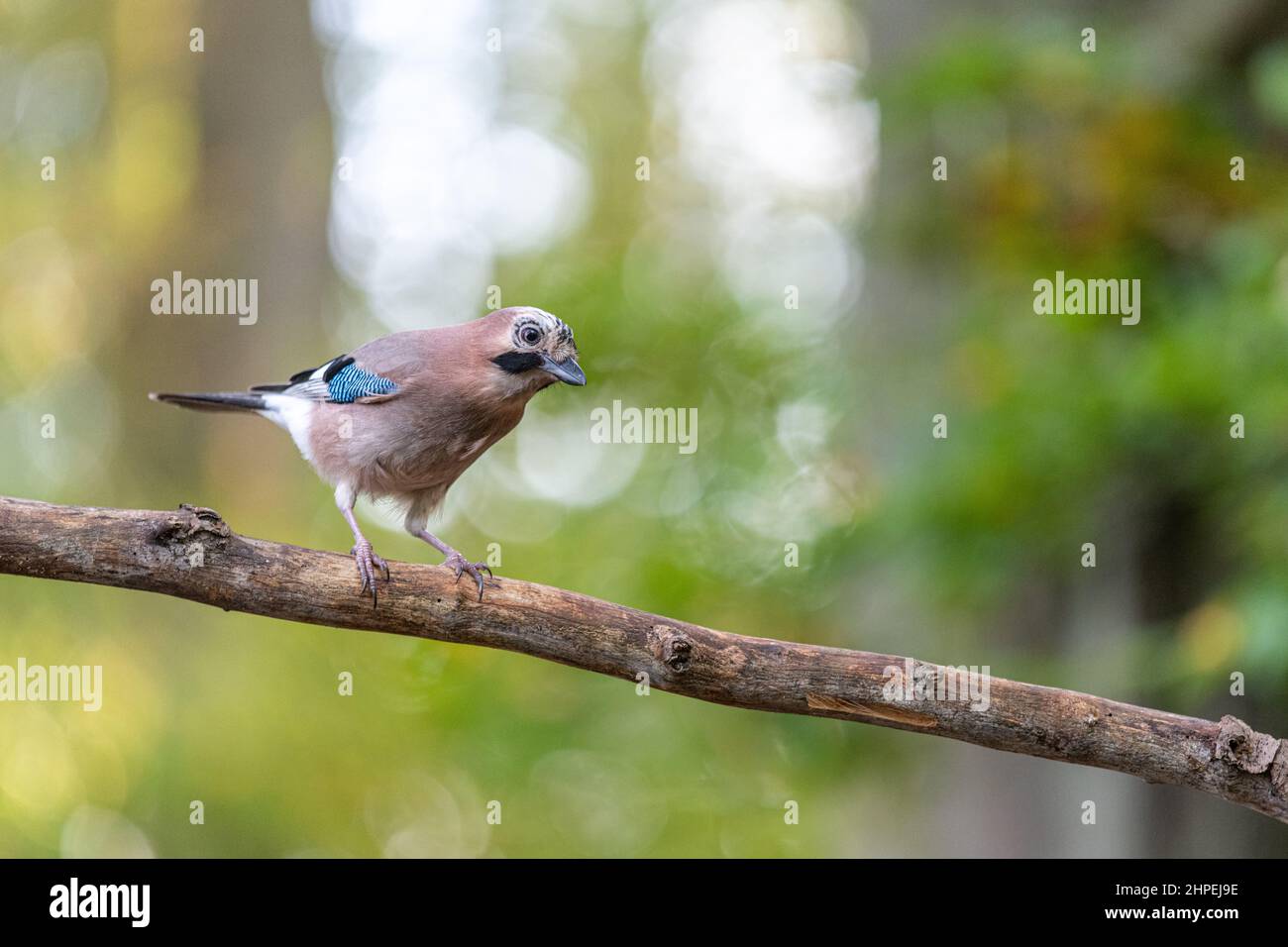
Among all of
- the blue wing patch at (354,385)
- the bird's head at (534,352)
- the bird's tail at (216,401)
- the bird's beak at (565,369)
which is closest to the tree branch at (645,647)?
the bird's beak at (565,369)

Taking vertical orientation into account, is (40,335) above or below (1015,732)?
above

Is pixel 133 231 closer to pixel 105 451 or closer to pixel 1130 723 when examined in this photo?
pixel 105 451

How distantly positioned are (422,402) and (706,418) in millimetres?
3916

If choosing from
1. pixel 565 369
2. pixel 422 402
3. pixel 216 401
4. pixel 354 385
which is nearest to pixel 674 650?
pixel 565 369

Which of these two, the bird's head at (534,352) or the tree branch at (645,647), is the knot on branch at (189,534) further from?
the bird's head at (534,352)

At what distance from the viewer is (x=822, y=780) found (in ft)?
32.4

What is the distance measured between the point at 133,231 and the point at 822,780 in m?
8.88

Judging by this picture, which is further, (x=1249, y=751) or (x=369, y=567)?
(x=369, y=567)

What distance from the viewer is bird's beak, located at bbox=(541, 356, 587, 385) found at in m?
5.40

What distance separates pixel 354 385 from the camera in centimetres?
627

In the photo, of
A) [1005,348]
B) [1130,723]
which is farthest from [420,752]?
[1130,723]

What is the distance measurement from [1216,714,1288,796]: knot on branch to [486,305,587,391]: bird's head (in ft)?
9.35

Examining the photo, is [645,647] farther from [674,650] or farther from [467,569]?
[467,569]

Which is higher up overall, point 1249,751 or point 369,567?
point 369,567
